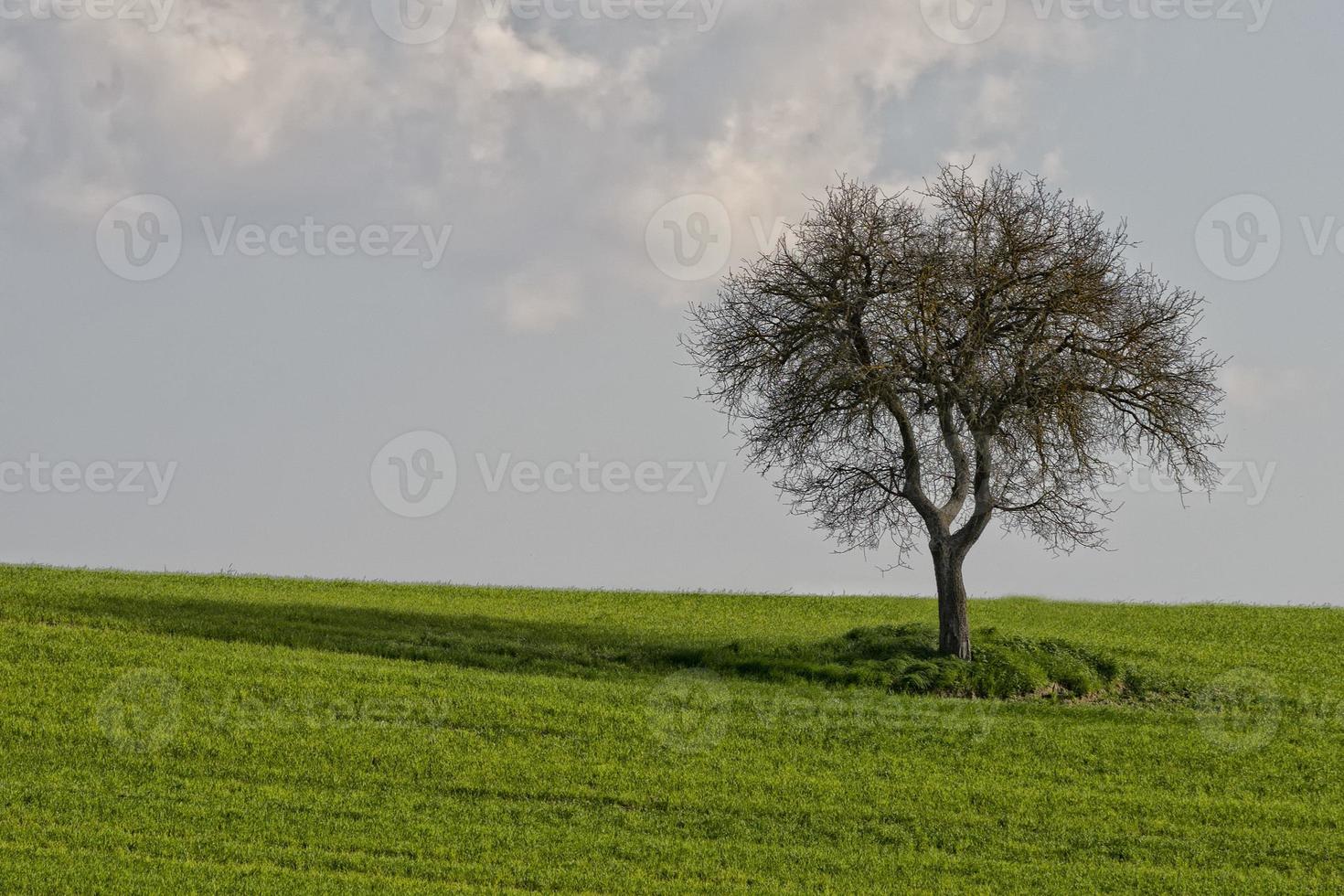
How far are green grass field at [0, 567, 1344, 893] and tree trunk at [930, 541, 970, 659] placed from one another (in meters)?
2.87

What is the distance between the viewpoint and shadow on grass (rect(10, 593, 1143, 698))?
2961 cm

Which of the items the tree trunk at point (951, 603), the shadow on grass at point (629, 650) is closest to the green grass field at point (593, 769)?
the shadow on grass at point (629, 650)

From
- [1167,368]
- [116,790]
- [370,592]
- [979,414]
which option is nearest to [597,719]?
[116,790]

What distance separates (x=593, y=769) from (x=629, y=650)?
12080mm

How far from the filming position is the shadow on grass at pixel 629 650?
29609mm

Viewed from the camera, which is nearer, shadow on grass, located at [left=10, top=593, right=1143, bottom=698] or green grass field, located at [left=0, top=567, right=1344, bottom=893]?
green grass field, located at [left=0, top=567, right=1344, bottom=893]

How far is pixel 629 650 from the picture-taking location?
33094mm

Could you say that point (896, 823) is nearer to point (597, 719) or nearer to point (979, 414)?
point (597, 719)

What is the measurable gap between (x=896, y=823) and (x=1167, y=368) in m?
17.4

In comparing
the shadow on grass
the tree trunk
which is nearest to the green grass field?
the shadow on grass

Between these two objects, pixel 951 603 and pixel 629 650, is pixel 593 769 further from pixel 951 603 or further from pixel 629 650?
pixel 951 603

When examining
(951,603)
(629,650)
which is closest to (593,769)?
(629,650)

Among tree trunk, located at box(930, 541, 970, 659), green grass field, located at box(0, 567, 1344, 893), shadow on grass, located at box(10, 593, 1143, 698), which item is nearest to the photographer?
green grass field, located at box(0, 567, 1344, 893)

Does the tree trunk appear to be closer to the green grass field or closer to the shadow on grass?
the shadow on grass
